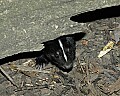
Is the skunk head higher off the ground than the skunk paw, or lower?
higher

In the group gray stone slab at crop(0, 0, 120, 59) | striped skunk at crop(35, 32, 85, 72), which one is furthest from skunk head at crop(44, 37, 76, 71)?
gray stone slab at crop(0, 0, 120, 59)

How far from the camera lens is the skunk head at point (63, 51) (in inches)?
191

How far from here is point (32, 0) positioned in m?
3.95

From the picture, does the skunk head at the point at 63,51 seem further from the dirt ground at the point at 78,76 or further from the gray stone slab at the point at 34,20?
the gray stone slab at the point at 34,20

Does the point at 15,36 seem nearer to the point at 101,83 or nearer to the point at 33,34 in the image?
the point at 33,34

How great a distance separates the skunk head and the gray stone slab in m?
0.60

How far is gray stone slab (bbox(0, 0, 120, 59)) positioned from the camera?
13.0 ft

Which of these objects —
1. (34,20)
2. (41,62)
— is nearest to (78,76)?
(41,62)

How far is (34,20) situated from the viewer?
406 centimetres

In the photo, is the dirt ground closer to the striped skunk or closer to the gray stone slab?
the striped skunk

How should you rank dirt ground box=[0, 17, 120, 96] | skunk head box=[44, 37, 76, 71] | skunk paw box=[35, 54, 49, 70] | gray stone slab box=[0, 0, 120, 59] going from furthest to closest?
skunk paw box=[35, 54, 49, 70] < skunk head box=[44, 37, 76, 71] < dirt ground box=[0, 17, 120, 96] < gray stone slab box=[0, 0, 120, 59]

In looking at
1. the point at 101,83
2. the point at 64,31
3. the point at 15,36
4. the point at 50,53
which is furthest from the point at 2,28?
the point at 101,83

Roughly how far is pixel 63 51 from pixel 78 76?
1.32ft

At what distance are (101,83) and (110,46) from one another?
70 centimetres
